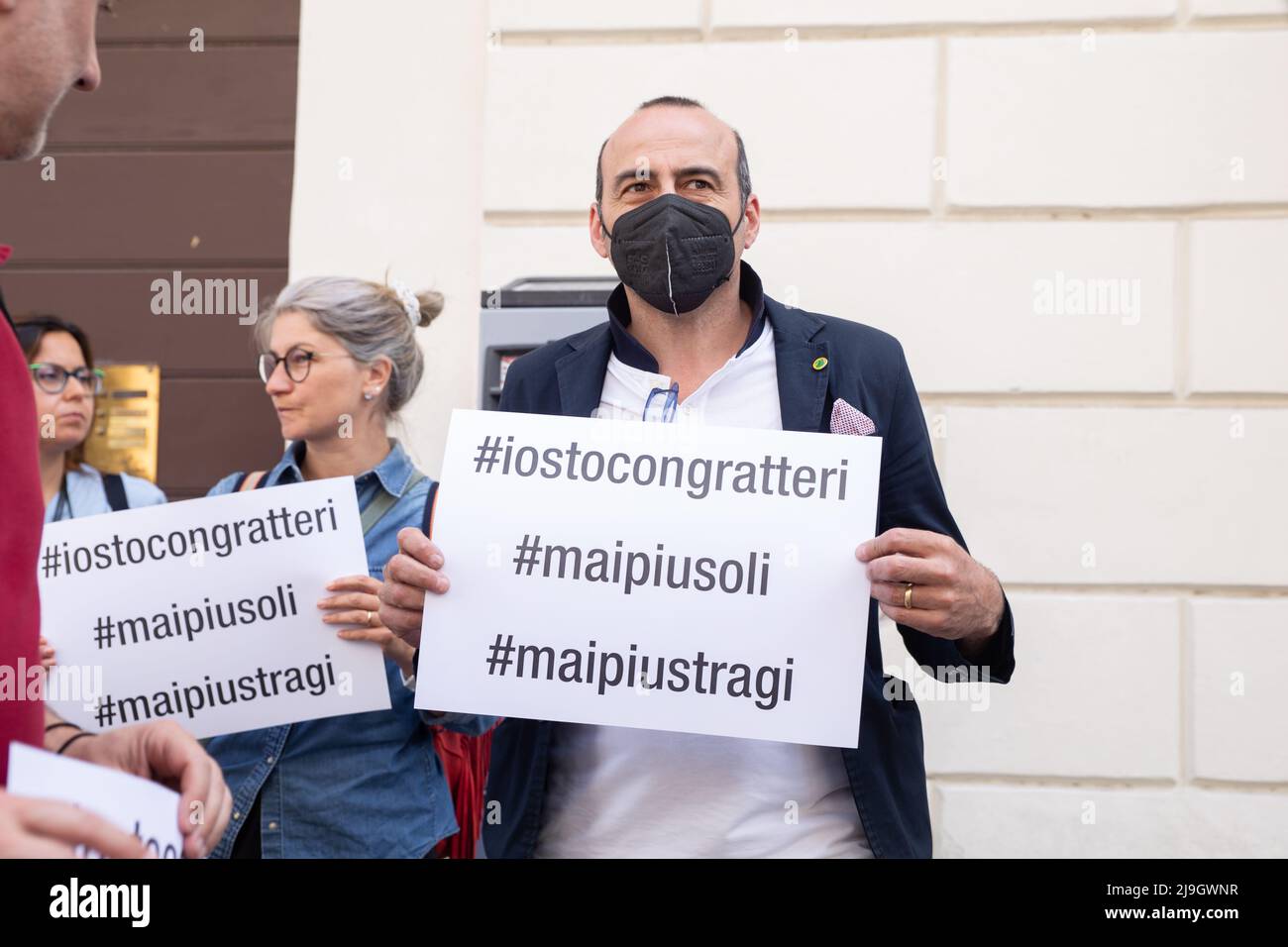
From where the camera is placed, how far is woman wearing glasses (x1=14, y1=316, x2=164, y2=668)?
3.62 m

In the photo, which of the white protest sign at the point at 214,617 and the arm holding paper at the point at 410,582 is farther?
the white protest sign at the point at 214,617

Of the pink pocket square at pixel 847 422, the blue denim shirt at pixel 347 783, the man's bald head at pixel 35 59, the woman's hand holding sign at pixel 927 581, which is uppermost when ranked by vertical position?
the man's bald head at pixel 35 59

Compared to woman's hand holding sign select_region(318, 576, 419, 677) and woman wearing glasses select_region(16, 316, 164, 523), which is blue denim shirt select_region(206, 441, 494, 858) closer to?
woman's hand holding sign select_region(318, 576, 419, 677)

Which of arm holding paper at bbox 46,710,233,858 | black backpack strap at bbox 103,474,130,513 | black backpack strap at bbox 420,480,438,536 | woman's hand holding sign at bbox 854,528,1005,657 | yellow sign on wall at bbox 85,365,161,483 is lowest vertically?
arm holding paper at bbox 46,710,233,858

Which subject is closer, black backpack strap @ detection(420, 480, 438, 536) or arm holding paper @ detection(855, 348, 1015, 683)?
arm holding paper @ detection(855, 348, 1015, 683)

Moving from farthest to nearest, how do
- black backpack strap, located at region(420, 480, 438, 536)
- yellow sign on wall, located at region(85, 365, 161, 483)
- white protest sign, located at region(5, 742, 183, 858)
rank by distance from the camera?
yellow sign on wall, located at region(85, 365, 161, 483) → black backpack strap, located at region(420, 480, 438, 536) → white protest sign, located at region(5, 742, 183, 858)

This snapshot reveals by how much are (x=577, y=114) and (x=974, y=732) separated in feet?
8.18

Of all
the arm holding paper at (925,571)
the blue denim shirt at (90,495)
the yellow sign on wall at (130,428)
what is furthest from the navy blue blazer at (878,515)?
the yellow sign on wall at (130,428)

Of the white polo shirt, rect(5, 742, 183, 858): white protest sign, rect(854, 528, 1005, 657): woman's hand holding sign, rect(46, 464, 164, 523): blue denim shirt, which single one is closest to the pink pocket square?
rect(854, 528, 1005, 657): woman's hand holding sign

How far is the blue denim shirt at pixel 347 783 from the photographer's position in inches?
103

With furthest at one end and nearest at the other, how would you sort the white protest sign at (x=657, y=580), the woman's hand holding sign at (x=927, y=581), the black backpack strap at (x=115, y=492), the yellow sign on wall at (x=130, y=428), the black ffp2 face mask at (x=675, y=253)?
the yellow sign on wall at (x=130, y=428) < the black backpack strap at (x=115, y=492) < the black ffp2 face mask at (x=675, y=253) < the white protest sign at (x=657, y=580) < the woman's hand holding sign at (x=927, y=581)

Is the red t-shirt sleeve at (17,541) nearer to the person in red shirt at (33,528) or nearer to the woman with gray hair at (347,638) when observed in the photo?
the person in red shirt at (33,528)

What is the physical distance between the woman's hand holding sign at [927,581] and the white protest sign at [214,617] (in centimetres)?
119

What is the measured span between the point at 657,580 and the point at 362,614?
2.72 feet
